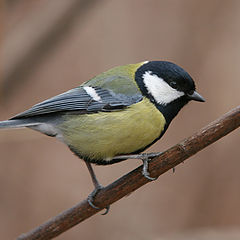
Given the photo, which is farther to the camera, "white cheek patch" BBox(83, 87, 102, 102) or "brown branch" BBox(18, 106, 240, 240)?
"white cheek patch" BBox(83, 87, 102, 102)

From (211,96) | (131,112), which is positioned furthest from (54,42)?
(211,96)

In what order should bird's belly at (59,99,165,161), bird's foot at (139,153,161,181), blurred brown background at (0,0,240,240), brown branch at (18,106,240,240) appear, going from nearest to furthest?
brown branch at (18,106,240,240), bird's foot at (139,153,161,181), bird's belly at (59,99,165,161), blurred brown background at (0,0,240,240)

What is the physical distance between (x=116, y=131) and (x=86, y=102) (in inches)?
12.6

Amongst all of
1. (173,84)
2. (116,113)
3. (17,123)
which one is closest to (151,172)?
(116,113)

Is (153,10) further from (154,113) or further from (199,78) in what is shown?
(154,113)

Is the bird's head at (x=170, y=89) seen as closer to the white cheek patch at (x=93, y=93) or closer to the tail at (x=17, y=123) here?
the white cheek patch at (x=93, y=93)

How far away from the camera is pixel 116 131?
2.44 metres

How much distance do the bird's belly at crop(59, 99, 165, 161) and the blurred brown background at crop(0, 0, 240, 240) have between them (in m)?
1.23

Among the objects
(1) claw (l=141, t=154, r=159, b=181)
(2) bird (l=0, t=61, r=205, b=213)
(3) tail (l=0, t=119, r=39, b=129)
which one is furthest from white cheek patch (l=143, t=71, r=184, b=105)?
(3) tail (l=0, t=119, r=39, b=129)

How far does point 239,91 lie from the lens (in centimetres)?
404

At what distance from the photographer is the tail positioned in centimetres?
256

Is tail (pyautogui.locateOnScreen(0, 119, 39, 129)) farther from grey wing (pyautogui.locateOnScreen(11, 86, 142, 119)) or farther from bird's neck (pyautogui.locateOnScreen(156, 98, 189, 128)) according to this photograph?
bird's neck (pyautogui.locateOnScreen(156, 98, 189, 128))

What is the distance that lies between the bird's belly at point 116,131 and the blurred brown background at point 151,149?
4.04ft

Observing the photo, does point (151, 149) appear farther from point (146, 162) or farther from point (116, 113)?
point (146, 162)
